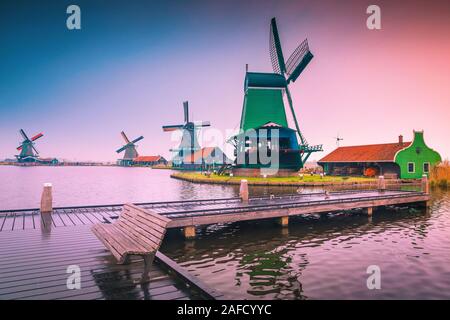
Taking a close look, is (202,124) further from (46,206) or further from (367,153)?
(46,206)

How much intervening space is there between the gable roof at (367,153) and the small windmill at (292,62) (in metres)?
7.58

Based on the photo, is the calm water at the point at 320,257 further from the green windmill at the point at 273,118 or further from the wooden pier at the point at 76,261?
the green windmill at the point at 273,118

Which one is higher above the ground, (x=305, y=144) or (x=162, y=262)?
(x=305, y=144)

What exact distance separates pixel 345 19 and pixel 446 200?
17.3 metres

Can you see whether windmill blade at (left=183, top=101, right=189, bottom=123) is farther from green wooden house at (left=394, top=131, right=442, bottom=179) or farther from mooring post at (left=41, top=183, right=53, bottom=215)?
mooring post at (left=41, top=183, right=53, bottom=215)

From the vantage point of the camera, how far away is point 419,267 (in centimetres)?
1027

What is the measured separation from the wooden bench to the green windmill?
4148cm

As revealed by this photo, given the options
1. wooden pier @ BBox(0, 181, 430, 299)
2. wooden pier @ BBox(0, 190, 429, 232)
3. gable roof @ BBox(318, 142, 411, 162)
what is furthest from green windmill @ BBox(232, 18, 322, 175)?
wooden pier @ BBox(0, 181, 430, 299)

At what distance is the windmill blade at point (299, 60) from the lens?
52.1m

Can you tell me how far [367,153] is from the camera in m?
50.3
